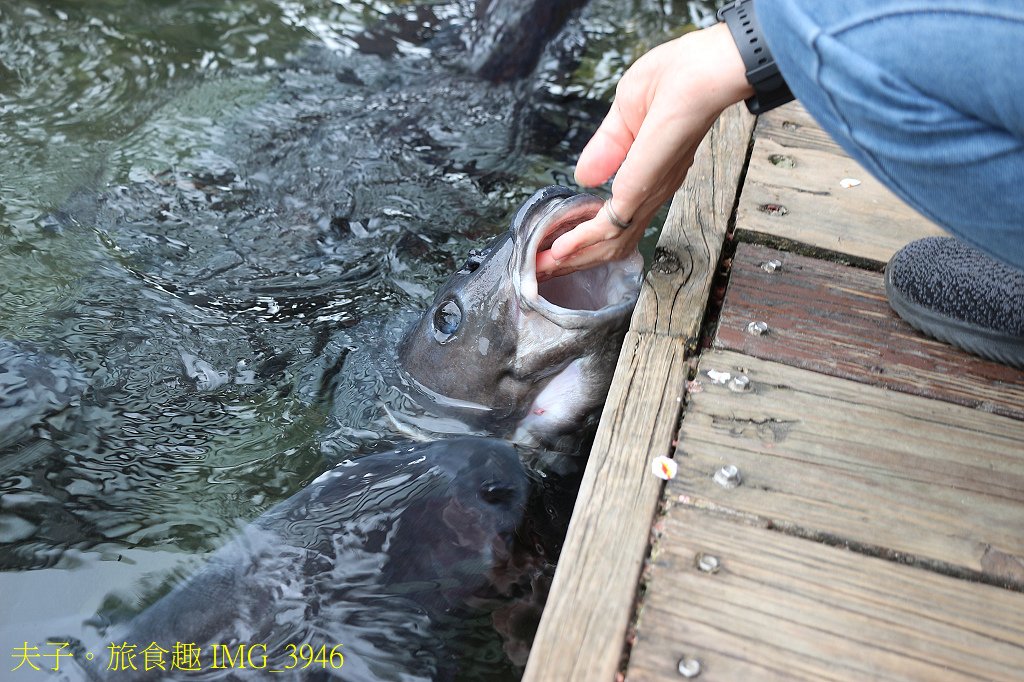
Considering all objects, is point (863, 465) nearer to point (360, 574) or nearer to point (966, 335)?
point (966, 335)

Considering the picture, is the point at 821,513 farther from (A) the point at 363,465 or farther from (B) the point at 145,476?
(B) the point at 145,476

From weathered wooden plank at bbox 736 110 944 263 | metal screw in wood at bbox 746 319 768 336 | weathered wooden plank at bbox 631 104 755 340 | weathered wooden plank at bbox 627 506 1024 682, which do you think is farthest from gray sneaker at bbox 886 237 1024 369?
weathered wooden plank at bbox 627 506 1024 682

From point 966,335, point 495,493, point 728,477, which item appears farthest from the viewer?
point 495,493

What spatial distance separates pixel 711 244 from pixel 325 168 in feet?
7.92

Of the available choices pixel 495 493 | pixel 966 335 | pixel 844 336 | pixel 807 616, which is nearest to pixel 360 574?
pixel 495 493

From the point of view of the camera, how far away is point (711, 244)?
2.89 metres

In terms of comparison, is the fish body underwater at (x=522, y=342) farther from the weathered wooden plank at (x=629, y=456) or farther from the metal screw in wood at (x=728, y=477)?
the metal screw in wood at (x=728, y=477)

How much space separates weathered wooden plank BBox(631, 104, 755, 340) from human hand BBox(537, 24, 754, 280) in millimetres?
175

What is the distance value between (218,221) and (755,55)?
2.95 metres

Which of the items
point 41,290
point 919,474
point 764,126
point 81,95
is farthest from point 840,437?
point 81,95

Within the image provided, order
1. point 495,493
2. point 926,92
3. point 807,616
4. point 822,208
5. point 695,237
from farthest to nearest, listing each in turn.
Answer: point 822,208 < point 695,237 < point 495,493 < point 807,616 < point 926,92

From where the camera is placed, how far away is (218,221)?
4293 mm

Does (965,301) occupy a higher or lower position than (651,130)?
lower

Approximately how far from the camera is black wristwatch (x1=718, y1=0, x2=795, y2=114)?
2.01m
